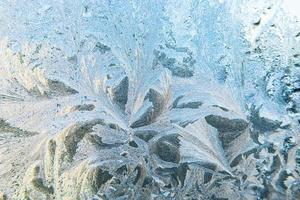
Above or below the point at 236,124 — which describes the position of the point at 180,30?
above

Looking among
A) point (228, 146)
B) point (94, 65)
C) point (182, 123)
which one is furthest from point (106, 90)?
point (228, 146)

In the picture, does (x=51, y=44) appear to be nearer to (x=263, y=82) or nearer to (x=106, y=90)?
(x=106, y=90)

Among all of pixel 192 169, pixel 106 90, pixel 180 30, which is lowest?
pixel 192 169

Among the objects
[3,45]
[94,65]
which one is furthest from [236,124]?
[3,45]

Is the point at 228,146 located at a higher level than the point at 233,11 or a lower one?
lower

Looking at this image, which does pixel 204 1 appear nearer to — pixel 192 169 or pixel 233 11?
pixel 233 11
